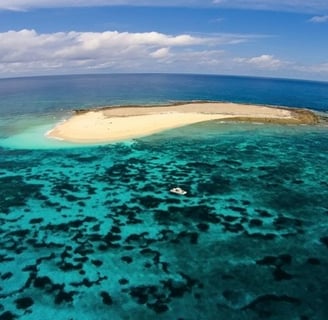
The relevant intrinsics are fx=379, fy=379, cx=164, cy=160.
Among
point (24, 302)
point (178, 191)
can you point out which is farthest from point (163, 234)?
point (24, 302)

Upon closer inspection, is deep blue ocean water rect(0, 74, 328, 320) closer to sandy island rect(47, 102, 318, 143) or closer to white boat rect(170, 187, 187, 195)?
white boat rect(170, 187, 187, 195)

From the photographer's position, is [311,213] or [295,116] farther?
[295,116]

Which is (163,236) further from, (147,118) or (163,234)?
(147,118)

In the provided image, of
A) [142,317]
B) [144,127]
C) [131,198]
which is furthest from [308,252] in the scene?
[144,127]

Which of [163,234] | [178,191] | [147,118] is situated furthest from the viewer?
[147,118]

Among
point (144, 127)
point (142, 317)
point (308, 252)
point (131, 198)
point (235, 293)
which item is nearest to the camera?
point (142, 317)

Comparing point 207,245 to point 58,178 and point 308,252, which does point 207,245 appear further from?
point 58,178
